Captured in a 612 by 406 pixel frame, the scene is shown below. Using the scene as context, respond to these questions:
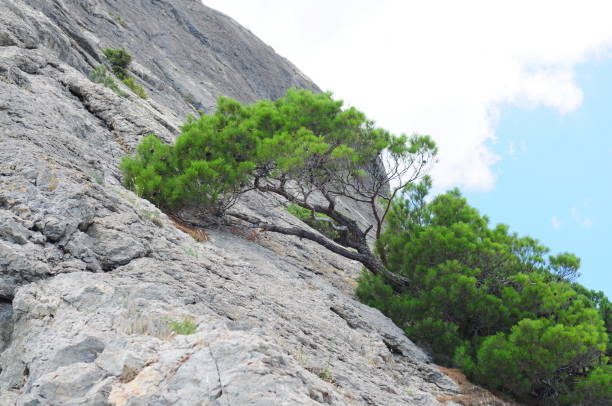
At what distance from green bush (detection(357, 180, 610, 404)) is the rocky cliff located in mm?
1111

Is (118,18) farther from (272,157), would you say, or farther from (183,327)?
(183,327)

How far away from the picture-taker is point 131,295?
4.72 m

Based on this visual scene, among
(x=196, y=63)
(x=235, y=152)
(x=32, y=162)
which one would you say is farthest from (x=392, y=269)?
(x=196, y=63)

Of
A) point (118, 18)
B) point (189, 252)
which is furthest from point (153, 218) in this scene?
point (118, 18)

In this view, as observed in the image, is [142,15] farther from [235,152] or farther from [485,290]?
[485,290]

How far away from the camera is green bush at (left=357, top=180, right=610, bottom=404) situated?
388 inches

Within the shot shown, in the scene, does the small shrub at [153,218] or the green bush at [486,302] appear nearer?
the small shrub at [153,218]

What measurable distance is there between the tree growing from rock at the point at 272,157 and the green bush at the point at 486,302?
0.92 meters

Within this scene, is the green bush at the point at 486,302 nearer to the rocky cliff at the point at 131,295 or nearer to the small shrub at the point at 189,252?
the rocky cliff at the point at 131,295

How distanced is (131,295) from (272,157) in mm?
7213

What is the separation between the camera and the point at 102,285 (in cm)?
486

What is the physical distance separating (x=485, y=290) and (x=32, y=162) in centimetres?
970

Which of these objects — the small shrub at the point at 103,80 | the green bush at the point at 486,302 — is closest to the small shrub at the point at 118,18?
the small shrub at the point at 103,80

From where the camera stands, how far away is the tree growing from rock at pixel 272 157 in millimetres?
10867
